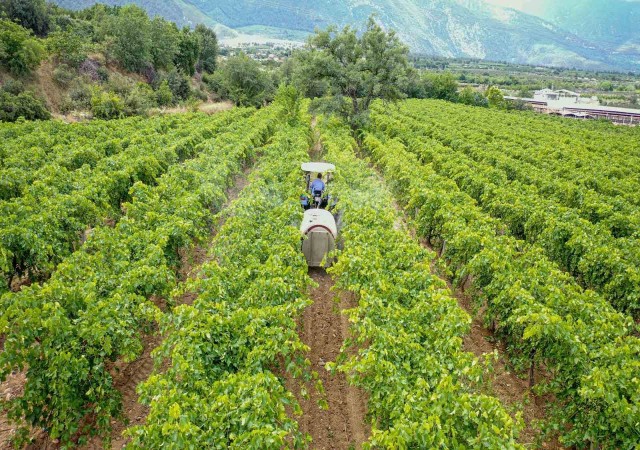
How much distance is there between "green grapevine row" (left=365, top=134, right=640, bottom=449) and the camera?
6.84m

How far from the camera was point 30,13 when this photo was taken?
151 ft

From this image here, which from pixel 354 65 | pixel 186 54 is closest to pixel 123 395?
pixel 354 65

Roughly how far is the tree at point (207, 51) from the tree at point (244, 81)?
57.5 feet

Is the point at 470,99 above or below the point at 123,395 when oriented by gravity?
above

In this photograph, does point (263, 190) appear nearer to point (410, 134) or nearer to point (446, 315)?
point (446, 315)

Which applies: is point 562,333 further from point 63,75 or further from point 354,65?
point 63,75

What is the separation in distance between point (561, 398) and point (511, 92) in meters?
130

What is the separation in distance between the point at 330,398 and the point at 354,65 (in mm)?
31352

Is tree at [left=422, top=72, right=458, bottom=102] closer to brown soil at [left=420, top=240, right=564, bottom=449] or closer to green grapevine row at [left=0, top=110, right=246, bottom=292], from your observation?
green grapevine row at [left=0, top=110, right=246, bottom=292]

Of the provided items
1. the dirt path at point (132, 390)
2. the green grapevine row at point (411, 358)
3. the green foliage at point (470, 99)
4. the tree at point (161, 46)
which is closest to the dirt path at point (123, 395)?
the dirt path at point (132, 390)

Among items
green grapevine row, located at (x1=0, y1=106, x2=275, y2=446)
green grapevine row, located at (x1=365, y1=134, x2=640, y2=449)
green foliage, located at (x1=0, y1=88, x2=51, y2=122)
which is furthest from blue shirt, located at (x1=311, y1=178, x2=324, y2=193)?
green foliage, located at (x1=0, y1=88, x2=51, y2=122)

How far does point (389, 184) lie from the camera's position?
67.1ft

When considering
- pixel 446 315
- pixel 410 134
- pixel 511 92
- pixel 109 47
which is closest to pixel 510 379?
pixel 446 315

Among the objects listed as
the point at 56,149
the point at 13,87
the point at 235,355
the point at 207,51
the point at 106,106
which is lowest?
the point at 235,355
